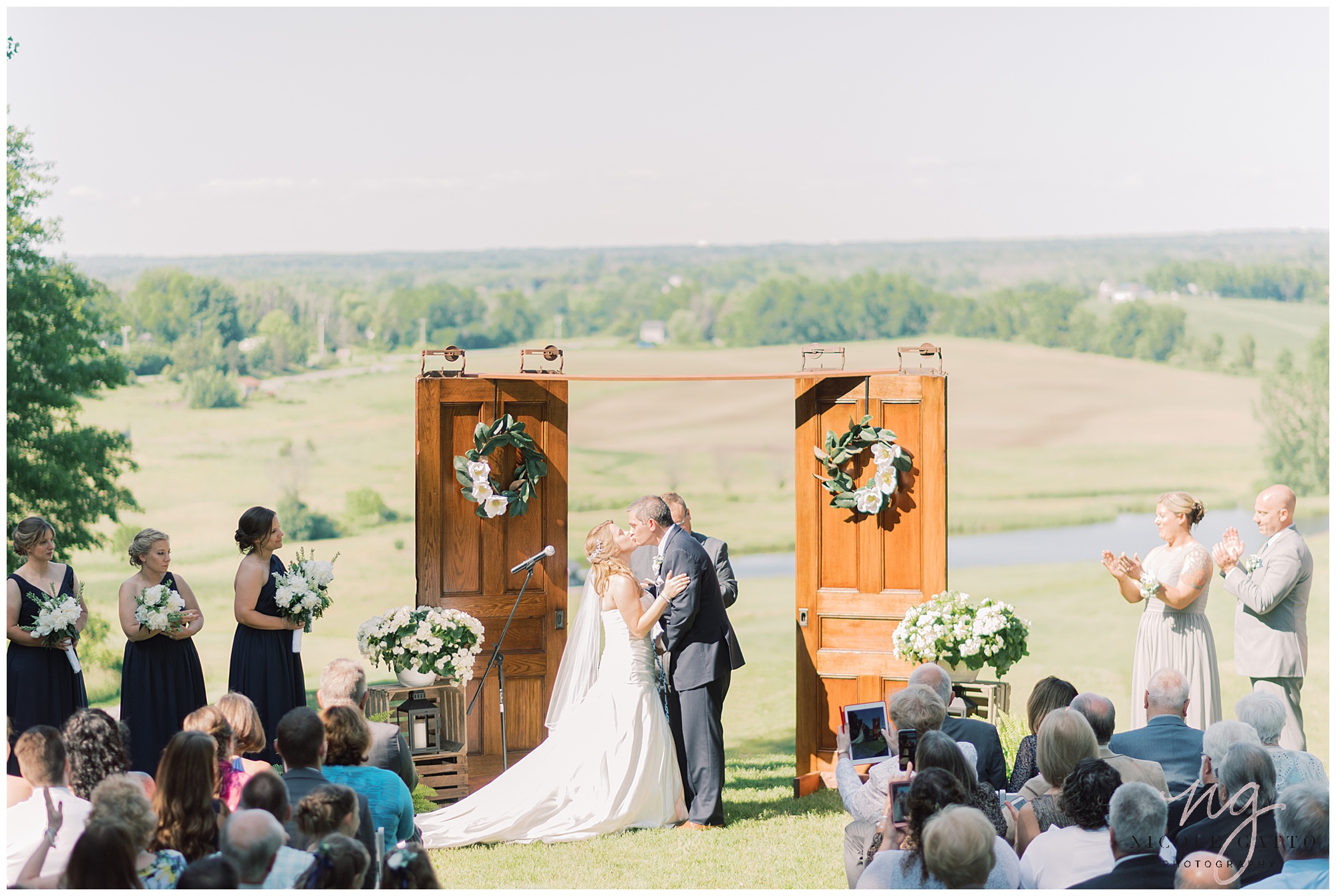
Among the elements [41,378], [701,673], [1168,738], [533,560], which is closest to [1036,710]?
[1168,738]

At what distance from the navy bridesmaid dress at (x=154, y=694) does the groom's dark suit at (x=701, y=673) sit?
2.34 metres

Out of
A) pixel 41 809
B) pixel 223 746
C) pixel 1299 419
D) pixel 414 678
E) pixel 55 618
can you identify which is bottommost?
pixel 414 678

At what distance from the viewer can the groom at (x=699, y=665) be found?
638 centimetres

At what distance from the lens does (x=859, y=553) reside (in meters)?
7.18

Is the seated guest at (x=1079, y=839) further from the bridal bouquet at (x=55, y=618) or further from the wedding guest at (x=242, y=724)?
the bridal bouquet at (x=55, y=618)

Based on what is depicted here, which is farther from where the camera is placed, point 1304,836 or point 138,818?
point 1304,836

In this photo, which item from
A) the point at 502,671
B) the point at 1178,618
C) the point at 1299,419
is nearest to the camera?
the point at 1178,618

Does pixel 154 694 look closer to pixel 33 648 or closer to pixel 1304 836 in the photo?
pixel 33 648

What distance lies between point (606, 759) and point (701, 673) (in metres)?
0.65

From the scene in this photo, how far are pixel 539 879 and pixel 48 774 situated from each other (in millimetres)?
2412

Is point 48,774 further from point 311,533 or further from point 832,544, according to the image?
point 311,533

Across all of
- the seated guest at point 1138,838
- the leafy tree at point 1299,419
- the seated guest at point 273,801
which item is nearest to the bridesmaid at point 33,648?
the seated guest at point 273,801

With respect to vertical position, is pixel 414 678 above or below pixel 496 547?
below

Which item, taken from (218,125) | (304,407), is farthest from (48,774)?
(218,125)
